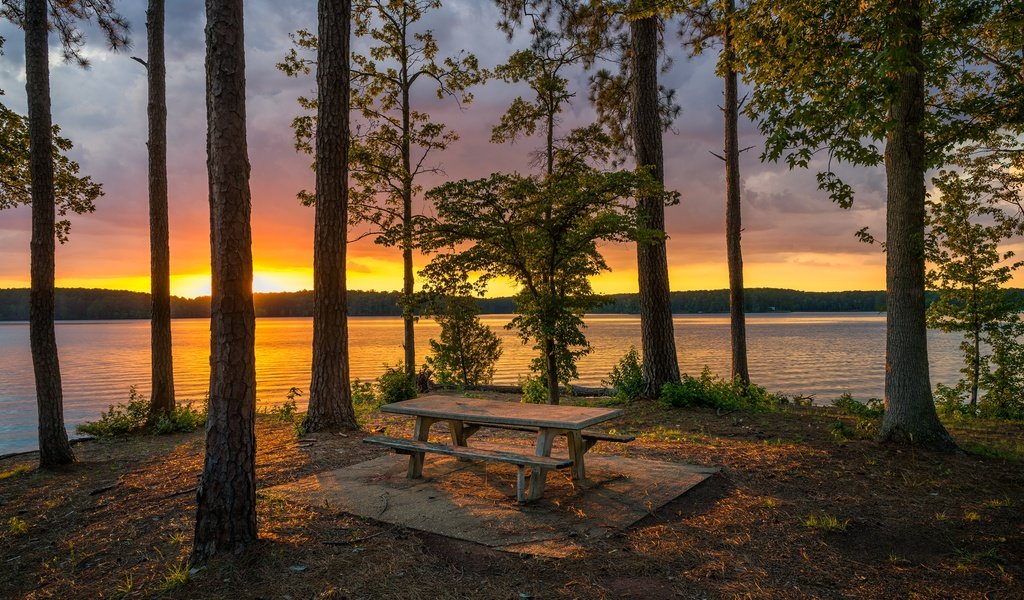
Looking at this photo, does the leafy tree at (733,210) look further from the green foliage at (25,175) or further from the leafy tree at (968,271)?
the green foliage at (25,175)

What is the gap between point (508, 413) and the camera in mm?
4992

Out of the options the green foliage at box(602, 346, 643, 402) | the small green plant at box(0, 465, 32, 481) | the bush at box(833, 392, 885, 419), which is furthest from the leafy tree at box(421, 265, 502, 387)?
Result: the small green plant at box(0, 465, 32, 481)

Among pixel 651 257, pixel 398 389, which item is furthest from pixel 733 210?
pixel 398 389

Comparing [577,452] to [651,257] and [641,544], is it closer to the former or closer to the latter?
[641,544]

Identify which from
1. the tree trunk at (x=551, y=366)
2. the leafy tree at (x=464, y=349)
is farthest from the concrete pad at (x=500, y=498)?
the leafy tree at (x=464, y=349)

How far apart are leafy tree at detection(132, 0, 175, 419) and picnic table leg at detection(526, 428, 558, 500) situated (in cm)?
855

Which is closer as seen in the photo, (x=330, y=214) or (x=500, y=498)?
(x=500, y=498)

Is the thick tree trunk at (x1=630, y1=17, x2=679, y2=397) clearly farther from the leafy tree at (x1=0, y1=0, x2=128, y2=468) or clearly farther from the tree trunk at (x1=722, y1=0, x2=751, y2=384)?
the leafy tree at (x1=0, y1=0, x2=128, y2=468)

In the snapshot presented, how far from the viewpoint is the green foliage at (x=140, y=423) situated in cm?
978

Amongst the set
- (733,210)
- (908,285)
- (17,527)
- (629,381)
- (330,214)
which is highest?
(733,210)

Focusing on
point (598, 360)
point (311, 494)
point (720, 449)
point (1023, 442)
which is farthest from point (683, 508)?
point (598, 360)

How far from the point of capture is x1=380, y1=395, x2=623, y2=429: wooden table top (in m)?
4.52

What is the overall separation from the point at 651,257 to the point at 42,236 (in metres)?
9.08

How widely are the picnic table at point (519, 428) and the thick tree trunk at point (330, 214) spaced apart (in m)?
2.96
